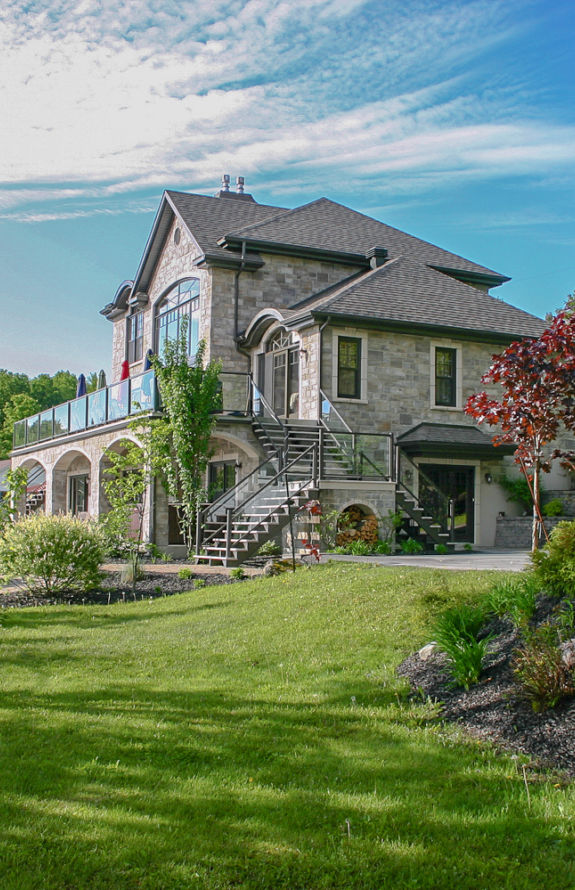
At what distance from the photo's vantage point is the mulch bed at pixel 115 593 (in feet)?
47.4

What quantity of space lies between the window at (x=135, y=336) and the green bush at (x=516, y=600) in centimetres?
2560

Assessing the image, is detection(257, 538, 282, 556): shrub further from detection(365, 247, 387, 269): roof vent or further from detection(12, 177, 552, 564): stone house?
detection(365, 247, 387, 269): roof vent

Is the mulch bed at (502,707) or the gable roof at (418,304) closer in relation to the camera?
the mulch bed at (502,707)

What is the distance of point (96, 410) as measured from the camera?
26750 millimetres

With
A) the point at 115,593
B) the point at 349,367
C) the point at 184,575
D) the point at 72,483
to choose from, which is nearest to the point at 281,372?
the point at 349,367

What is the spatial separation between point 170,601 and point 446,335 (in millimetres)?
13282

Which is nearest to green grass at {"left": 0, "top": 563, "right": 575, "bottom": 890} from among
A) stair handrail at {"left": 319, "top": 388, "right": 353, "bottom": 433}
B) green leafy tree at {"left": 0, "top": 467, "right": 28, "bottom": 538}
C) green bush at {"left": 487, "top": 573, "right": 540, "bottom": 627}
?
green bush at {"left": 487, "top": 573, "right": 540, "bottom": 627}

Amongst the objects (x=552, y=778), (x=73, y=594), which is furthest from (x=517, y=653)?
(x=73, y=594)

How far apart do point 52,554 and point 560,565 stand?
1005 cm

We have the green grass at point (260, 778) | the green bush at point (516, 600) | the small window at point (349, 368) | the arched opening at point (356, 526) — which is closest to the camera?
the green grass at point (260, 778)

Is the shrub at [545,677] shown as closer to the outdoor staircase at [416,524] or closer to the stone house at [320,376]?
the stone house at [320,376]

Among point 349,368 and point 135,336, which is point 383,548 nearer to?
point 349,368

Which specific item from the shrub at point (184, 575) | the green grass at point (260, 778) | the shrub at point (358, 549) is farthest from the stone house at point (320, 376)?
the green grass at point (260, 778)

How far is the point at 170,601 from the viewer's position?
13633mm
